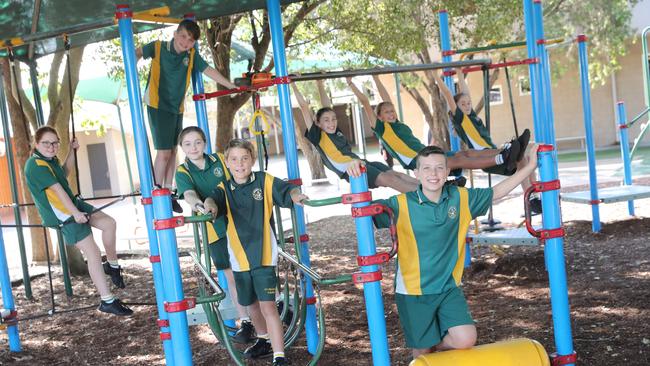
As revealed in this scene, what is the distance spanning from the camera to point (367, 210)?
328 cm

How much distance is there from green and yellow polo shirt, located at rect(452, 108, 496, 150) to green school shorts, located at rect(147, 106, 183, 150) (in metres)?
2.53

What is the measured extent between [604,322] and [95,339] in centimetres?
408

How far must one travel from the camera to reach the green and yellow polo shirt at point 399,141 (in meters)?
6.49

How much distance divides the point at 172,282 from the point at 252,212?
2.45 feet

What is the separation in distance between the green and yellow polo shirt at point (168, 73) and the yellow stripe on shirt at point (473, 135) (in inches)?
97.0

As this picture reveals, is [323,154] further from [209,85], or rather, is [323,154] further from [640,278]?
[209,85]

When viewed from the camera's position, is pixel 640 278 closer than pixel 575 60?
Yes

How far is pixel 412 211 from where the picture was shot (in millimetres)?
3479

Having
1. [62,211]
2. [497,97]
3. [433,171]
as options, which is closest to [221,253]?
[62,211]

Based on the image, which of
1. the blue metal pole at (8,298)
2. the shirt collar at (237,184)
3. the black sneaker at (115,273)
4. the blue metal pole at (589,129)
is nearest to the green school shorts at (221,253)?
the shirt collar at (237,184)

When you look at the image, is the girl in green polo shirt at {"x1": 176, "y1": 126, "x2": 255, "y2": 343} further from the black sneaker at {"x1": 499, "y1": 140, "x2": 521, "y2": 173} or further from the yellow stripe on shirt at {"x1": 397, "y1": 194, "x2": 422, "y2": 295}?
the black sneaker at {"x1": 499, "y1": 140, "x2": 521, "y2": 173}

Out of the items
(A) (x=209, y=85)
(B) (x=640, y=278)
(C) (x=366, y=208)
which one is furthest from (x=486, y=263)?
(A) (x=209, y=85)

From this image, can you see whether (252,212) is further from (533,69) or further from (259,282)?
(533,69)

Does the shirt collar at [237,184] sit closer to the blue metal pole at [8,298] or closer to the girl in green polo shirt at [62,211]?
the girl in green polo shirt at [62,211]
